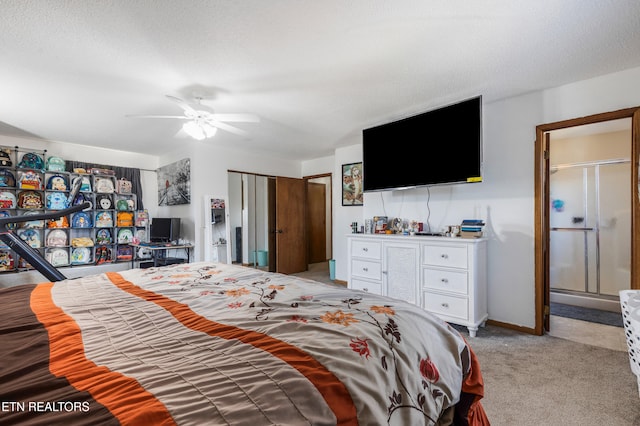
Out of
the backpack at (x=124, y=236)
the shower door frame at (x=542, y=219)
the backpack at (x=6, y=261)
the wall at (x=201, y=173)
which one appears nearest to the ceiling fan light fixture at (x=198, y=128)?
the wall at (x=201, y=173)

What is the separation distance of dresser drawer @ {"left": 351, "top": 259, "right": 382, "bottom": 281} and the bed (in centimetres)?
206

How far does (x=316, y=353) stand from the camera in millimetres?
832

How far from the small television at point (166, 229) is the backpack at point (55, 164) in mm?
1515

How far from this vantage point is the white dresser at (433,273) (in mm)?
2818

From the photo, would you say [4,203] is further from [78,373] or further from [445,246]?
[445,246]

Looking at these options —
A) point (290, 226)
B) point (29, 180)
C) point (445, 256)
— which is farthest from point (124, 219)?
point (445, 256)

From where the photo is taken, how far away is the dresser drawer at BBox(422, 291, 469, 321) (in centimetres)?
284

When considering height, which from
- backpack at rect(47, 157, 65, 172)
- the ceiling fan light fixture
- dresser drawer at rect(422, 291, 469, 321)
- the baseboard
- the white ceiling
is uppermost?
the white ceiling

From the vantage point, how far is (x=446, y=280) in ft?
9.65

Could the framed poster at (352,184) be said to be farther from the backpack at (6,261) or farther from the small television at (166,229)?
the backpack at (6,261)

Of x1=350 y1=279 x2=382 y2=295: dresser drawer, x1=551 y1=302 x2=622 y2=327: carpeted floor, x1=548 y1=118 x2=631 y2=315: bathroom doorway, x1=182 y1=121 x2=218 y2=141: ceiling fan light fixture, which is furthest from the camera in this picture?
x1=548 y1=118 x2=631 y2=315: bathroom doorway

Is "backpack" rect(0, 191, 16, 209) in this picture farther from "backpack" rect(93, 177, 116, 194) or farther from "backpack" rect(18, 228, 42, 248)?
"backpack" rect(93, 177, 116, 194)

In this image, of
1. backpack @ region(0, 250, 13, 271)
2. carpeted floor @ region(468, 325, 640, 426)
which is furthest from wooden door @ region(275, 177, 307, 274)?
backpack @ region(0, 250, 13, 271)

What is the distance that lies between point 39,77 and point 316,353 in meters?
3.31
